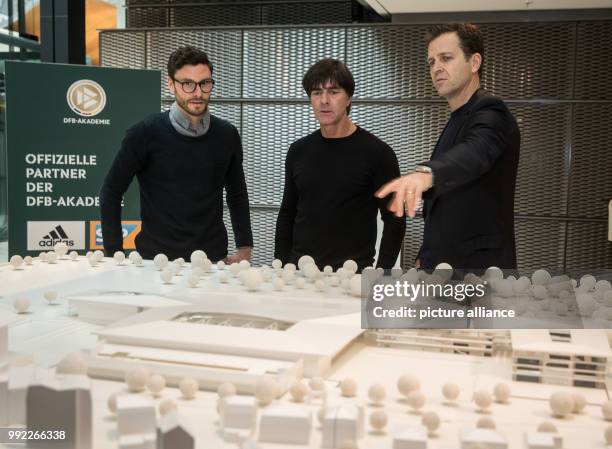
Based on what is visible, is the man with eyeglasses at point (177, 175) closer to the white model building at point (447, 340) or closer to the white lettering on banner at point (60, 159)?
the white lettering on banner at point (60, 159)

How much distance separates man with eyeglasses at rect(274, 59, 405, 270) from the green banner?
145 centimetres

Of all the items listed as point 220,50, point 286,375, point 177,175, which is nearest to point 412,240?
point 220,50

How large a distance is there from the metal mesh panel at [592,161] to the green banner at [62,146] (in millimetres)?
2654

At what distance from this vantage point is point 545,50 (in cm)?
439

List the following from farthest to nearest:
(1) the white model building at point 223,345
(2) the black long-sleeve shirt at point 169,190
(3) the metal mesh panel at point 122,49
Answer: (3) the metal mesh panel at point 122,49 → (2) the black long-sleeve shirt at point 169,190 → (1) the white model building at point 223,345

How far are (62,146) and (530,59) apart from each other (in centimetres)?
282

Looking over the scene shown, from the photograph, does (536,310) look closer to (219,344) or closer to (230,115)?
(219,344)

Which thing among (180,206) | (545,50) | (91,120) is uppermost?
(545,50)

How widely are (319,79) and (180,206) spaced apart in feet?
2.17

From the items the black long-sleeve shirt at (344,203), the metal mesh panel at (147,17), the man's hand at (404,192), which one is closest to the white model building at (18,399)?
the man's hand at (404,192)

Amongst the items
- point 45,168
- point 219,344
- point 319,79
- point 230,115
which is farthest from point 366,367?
point 230,115

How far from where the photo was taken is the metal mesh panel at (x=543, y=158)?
4430 mm

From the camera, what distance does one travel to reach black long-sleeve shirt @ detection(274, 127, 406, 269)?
7.78 feet

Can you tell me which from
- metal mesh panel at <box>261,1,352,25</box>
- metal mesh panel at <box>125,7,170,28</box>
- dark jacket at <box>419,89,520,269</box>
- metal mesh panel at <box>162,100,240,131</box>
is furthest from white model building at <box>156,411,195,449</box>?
metal mesh panel at <box>125,7,170,28</box>
